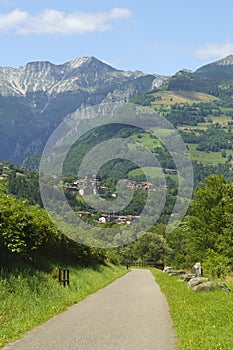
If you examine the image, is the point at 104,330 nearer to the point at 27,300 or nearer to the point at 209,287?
the point at 27,300

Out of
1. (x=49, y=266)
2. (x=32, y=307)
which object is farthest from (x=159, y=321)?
(x=49, y=266)

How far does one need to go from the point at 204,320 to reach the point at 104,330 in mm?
3749

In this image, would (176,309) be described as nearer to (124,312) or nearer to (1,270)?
(124,312)

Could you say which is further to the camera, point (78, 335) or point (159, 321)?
point (159, 321)

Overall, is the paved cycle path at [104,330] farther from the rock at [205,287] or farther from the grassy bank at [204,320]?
the rock at [205,287]

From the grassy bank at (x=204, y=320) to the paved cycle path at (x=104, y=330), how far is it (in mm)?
417

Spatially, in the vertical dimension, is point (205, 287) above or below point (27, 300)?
below

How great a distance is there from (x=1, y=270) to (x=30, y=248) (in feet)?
17.4

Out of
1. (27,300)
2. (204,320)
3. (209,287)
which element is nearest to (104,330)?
(204,320)

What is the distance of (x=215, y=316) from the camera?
1778 cm

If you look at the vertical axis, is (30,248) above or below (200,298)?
above

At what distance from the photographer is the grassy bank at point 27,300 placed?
49.7 ft

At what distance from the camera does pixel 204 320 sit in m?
16.9

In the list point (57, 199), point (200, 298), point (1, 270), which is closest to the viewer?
point (1, 270)
